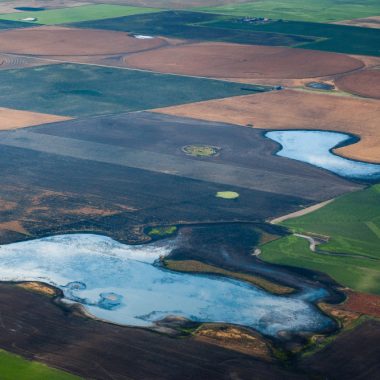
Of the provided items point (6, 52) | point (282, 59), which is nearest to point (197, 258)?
point (282, 59)

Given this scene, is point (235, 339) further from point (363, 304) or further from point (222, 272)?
point (222, 272)

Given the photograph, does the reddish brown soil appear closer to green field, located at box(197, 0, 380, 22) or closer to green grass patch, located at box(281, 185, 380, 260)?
green grass patch, located at box(281, 185, 380, 260)

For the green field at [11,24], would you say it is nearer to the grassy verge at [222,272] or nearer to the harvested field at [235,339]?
the grassy verge at [222,272]

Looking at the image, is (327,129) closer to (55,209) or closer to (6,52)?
(55,209)

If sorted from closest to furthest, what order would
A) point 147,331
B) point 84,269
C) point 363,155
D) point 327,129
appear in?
point 147,331, point 84,269, point 363,155, point 327,129

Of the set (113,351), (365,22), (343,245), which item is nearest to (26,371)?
(113,351)

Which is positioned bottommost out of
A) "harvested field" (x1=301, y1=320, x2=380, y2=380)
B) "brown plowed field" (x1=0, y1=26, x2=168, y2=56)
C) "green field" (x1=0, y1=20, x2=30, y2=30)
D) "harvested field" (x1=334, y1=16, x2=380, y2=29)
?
"harvested field" (x1=301, y1=320, x2=380, y2=380)

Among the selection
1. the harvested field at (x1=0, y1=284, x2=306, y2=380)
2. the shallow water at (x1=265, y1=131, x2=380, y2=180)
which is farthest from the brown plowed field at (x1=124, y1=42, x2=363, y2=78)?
the harvested field at (x1=0, y1=284, x2=306, y2=380)
